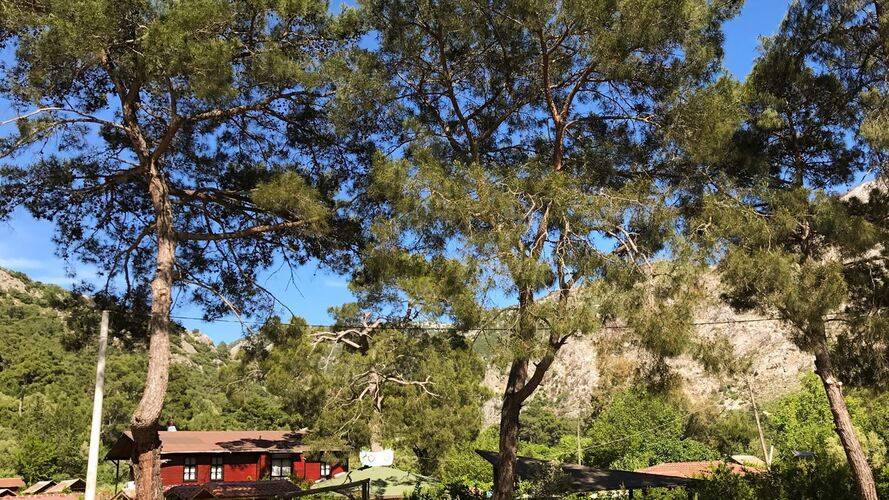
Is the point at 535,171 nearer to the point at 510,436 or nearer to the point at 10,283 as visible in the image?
the point at 510,436

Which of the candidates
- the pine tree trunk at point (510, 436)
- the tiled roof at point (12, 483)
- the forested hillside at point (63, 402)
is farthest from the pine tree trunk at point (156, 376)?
the tiled roof at point (12, 483)

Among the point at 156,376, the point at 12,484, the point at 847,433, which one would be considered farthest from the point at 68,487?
the point at 847,433

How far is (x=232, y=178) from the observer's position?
36.8 ft

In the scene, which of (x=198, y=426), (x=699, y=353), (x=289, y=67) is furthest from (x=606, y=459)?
(x=289, y=67)

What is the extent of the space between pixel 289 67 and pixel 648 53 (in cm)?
546

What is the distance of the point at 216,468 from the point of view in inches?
1119

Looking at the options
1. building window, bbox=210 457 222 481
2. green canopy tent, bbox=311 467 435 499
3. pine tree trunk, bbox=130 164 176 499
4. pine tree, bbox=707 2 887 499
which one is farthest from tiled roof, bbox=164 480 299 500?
pine tree, bbox=707 2 887 499

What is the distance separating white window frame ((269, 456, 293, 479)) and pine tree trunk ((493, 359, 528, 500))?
2264 cm

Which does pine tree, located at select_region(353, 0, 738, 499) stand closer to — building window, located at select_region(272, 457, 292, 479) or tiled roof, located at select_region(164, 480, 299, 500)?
tiled roof, located at select_region(164, 480, 299, 500)

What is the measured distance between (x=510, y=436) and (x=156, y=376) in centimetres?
516

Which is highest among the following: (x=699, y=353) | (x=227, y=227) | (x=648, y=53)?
(x=648, y=53)

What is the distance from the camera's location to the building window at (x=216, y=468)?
28.3 meters

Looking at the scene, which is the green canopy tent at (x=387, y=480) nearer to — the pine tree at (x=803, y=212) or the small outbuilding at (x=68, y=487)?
the pine tree at (x=803, y=212)

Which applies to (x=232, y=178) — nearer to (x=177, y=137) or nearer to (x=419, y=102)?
(x=177, y=137)
